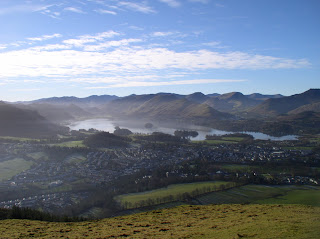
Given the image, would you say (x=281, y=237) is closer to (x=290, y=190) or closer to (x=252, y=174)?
(x=290, y=190)

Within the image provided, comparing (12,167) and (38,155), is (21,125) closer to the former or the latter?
(38,155)

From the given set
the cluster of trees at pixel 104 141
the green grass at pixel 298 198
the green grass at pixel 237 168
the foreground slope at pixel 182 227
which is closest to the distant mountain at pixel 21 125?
the cluster of trees at pixel 104 141

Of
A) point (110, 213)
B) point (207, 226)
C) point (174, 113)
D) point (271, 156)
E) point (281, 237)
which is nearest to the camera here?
point (281, 237)

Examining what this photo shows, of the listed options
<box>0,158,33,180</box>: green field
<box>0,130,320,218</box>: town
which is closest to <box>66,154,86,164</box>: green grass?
<box>0,130,320,218</box>: town

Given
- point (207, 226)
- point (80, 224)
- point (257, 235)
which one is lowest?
point (80, 224)

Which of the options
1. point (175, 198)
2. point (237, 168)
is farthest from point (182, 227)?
point (237, 168)

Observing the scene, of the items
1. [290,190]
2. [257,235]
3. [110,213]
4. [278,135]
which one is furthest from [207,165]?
[278,135]

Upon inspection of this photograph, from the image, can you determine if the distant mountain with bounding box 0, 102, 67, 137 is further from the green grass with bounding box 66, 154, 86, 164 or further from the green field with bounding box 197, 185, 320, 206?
the green field with bounding box 197, 185, 320, 206
